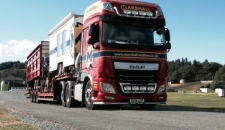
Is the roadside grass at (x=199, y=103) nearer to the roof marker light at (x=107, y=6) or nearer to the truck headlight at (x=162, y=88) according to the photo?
the truck headlight at (x=162, y=88)

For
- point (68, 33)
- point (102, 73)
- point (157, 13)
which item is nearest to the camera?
point (102, 73)

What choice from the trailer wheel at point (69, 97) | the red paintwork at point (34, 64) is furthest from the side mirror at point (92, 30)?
the red paintwork at point (34, 64)

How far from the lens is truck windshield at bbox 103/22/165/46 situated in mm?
12115

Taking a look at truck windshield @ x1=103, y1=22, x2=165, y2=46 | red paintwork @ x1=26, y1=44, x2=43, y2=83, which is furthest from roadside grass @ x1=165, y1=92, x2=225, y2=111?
red paintwork @ x1=26, y1=44, x2=43, y2=83

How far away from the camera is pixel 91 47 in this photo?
13.0 m

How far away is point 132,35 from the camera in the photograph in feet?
40.5

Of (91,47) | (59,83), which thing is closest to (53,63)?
(59,83)

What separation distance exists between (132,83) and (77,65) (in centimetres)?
339

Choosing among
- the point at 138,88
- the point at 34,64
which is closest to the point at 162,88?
the point at 138,88

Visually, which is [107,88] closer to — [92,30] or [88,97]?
[88,97]

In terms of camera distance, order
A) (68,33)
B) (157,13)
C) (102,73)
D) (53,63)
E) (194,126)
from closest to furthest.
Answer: (194,126), (102,73), (157,13), (68,33), (53,63)

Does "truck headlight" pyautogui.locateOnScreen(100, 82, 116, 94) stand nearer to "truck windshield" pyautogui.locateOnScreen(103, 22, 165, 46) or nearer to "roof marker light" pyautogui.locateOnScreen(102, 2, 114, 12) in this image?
"truck windshield" pyautogui.locateOnScreen(103, 22, 165, 46)

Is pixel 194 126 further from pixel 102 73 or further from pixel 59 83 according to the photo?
pixel 59 83

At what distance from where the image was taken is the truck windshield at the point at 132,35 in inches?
477
